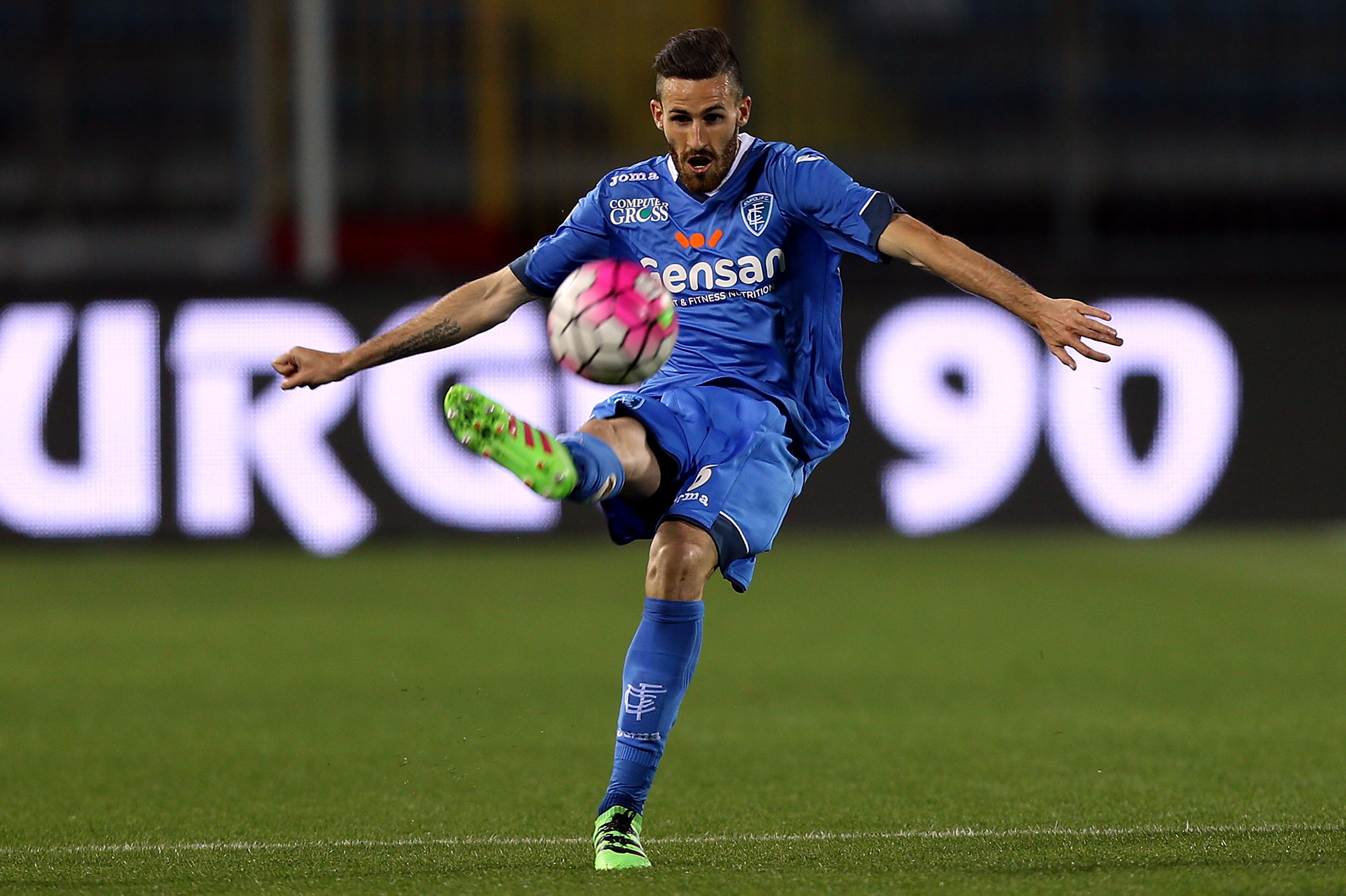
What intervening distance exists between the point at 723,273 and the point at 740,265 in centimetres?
5

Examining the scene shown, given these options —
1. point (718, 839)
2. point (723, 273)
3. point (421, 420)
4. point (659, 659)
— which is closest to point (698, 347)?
point (723, 273)

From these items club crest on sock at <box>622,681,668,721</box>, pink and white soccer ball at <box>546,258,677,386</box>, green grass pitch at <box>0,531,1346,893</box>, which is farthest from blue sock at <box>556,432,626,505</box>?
green grass pitch at <box>0,531,1346,893</box>

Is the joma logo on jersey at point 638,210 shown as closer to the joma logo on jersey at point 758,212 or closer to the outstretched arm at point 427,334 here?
the joma logo on jersey at point 758,212

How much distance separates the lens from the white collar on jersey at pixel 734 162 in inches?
177

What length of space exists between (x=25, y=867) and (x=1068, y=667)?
13.8 ft

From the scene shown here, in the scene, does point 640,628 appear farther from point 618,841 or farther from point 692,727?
point 692,727

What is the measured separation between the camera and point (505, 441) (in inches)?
153

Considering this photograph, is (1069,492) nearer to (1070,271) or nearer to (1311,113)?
(1070,271)

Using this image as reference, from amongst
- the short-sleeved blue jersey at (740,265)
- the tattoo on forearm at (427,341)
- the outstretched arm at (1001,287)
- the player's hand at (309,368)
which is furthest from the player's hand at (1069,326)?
the player's hand at (309,368)

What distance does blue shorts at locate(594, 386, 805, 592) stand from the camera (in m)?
4.23

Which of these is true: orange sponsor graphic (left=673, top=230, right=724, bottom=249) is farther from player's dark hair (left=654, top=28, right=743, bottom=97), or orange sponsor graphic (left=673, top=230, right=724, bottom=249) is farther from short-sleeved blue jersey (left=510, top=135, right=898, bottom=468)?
player's dark hair (left=654, top=28, right=743, bottom=97)

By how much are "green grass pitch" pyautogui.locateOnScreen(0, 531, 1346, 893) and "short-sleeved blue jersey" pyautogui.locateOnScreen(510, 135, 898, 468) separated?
3.60 feet

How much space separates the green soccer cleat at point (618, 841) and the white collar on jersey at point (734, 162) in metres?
1.50

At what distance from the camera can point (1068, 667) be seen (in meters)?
7.10
